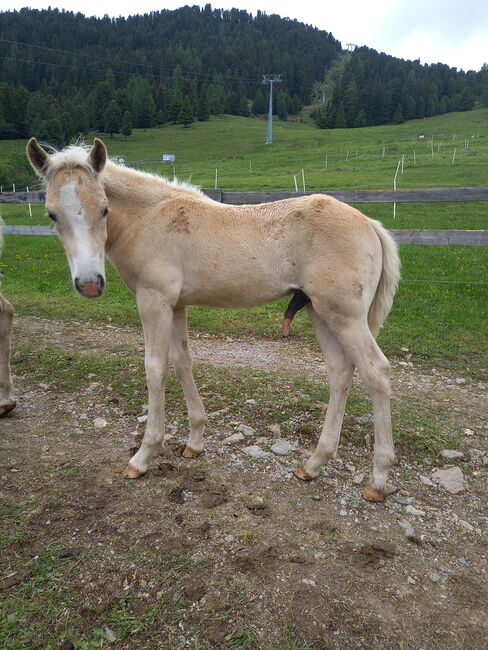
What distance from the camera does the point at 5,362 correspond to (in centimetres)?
483

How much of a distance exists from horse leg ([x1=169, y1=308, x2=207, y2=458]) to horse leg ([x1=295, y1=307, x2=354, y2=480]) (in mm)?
950

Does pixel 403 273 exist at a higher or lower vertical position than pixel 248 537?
higher

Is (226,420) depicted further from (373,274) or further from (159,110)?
(159,110)

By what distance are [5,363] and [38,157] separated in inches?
102

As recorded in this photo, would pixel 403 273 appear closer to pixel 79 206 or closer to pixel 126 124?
pixel 79 206

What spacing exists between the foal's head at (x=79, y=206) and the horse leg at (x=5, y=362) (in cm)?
234

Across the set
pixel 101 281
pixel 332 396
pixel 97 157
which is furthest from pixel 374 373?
pixel 97 157

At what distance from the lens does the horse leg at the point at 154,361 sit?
3.45 meters

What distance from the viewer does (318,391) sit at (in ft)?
16.9

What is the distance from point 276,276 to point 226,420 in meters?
1.85

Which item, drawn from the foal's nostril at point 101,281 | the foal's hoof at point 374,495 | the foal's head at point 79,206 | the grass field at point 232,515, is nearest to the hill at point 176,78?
the grass field at point 232,515

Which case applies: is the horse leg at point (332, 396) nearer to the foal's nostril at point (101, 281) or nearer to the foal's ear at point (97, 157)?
the foal's nostril at point (101, 281)

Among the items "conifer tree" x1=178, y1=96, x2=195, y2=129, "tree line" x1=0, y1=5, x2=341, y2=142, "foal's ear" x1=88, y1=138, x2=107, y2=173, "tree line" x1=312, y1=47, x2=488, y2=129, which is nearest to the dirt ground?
"foal's ear" x1=88, y1=138, x2=107, y2=173

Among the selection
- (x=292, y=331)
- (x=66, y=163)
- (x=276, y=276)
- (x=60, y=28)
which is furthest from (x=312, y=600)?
(x=60, y=28)
